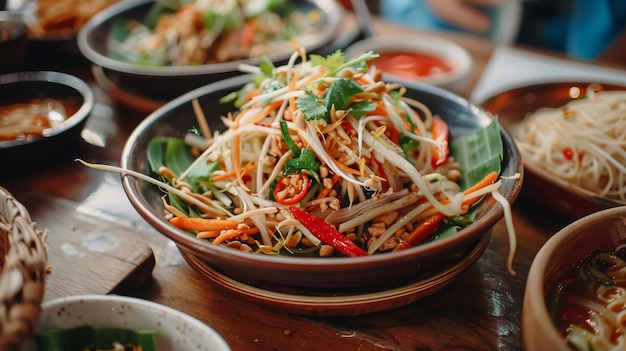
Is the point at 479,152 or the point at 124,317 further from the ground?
the point at 479,152

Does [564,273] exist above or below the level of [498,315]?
above

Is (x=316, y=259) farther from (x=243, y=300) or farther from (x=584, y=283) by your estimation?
(x=584, y=283)

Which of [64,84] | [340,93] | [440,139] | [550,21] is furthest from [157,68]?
[550,21]

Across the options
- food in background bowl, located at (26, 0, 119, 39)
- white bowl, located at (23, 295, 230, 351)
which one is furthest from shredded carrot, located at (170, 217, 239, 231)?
food in background bowl, located at (26, 0, 119, 39)

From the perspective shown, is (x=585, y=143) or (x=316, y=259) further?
(x=585, y=143)

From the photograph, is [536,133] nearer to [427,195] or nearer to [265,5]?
[427,195]

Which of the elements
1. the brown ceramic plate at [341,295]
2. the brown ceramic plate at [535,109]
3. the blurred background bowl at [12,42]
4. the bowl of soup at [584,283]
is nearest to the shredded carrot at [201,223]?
the brown ceramic plate at [341,295]

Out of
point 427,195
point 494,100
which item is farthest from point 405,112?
point 494,100
